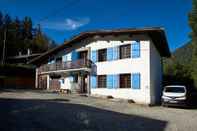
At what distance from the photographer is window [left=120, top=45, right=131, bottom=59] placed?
24672 millimetres

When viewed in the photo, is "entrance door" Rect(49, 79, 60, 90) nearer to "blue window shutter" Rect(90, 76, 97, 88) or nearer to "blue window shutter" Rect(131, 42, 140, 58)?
"blue window shutter" Rect(90, 76, 97, 88)

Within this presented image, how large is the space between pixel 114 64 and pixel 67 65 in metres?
6.73

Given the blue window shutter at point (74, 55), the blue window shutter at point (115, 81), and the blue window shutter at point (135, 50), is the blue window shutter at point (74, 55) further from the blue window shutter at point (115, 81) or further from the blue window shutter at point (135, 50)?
the blue window shutter at point (135, 50)

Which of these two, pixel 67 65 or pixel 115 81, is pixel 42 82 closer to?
pixel 67 65

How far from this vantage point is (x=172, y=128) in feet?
36.9

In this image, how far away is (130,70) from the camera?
24.0 m

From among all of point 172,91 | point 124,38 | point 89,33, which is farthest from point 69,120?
point 89,33

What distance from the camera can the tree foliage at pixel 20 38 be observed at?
2201 inches

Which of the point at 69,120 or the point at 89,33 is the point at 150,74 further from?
the point at 69,120

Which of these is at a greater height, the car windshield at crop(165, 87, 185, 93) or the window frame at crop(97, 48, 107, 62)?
the window frame at crop(97, 48, 107, 62)

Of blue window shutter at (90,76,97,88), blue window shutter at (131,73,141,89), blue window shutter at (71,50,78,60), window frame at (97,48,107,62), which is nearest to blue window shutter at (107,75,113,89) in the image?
blue window shutter at (90,76,97,88)

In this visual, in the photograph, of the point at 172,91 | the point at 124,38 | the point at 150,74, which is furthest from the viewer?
the point at 124,38

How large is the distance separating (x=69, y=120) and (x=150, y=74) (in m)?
12.4

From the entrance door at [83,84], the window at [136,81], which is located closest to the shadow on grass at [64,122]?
the window at [136,81]
